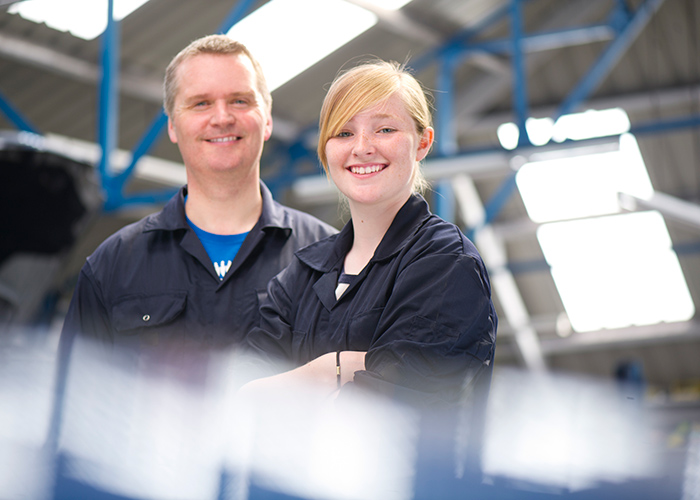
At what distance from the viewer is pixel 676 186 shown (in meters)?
12.9

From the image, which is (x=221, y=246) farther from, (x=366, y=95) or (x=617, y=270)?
(x=617, y=270)

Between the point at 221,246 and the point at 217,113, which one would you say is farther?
the point at 221,246

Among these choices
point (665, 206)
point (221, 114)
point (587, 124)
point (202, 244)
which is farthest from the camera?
point (587, 124)

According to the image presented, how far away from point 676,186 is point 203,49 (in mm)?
12277

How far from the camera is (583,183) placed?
13.0m

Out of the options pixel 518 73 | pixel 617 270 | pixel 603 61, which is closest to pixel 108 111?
pixel 518 73

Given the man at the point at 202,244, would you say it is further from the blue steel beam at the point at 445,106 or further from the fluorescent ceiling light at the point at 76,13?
the blue steel beam at the point at 445,106

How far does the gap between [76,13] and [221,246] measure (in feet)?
20.3

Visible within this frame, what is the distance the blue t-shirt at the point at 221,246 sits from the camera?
1.98 m

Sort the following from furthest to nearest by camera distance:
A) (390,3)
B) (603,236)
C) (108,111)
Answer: (603,236) → (390,3) → (108,111)

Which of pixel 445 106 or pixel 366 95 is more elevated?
pixel 445 106

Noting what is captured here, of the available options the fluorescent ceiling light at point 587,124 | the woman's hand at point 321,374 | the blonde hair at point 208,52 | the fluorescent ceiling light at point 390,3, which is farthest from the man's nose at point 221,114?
the fluorescent ceiling light at point 587,124

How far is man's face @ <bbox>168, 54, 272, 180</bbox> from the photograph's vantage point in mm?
1888

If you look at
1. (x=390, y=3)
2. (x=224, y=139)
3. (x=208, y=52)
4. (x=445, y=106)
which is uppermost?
(x=390, y=3)
